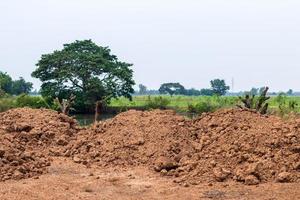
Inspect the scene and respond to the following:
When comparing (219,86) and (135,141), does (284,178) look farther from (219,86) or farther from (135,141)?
(219,86)

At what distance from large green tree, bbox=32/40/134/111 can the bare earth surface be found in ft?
84.7

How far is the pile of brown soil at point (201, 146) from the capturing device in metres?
10.8

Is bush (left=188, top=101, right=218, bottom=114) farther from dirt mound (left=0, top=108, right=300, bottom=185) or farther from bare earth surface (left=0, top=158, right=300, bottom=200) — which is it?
bare earth surface (left=0, top=158, right=300, bottom=200)

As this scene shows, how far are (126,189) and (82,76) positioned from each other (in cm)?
2851

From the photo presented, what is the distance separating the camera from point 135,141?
13609 mm

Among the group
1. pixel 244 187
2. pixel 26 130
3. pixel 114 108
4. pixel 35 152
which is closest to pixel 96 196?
pixel 244 187

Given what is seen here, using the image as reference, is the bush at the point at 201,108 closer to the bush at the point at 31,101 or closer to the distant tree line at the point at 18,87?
the bush at the point at 31,101

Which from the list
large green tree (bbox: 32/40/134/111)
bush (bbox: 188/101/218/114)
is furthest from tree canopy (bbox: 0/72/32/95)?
bush (bbox: 188/101/218/114)

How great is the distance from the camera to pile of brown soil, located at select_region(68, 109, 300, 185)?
10.8 meters

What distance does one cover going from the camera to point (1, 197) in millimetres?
9234

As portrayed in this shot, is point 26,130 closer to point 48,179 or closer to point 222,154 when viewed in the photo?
point 48,179

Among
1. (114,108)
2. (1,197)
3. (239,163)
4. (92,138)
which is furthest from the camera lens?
(114,108)

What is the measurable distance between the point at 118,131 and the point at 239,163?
4.40 meters

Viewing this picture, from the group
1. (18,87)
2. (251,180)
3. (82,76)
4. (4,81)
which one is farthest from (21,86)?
(251,180)
